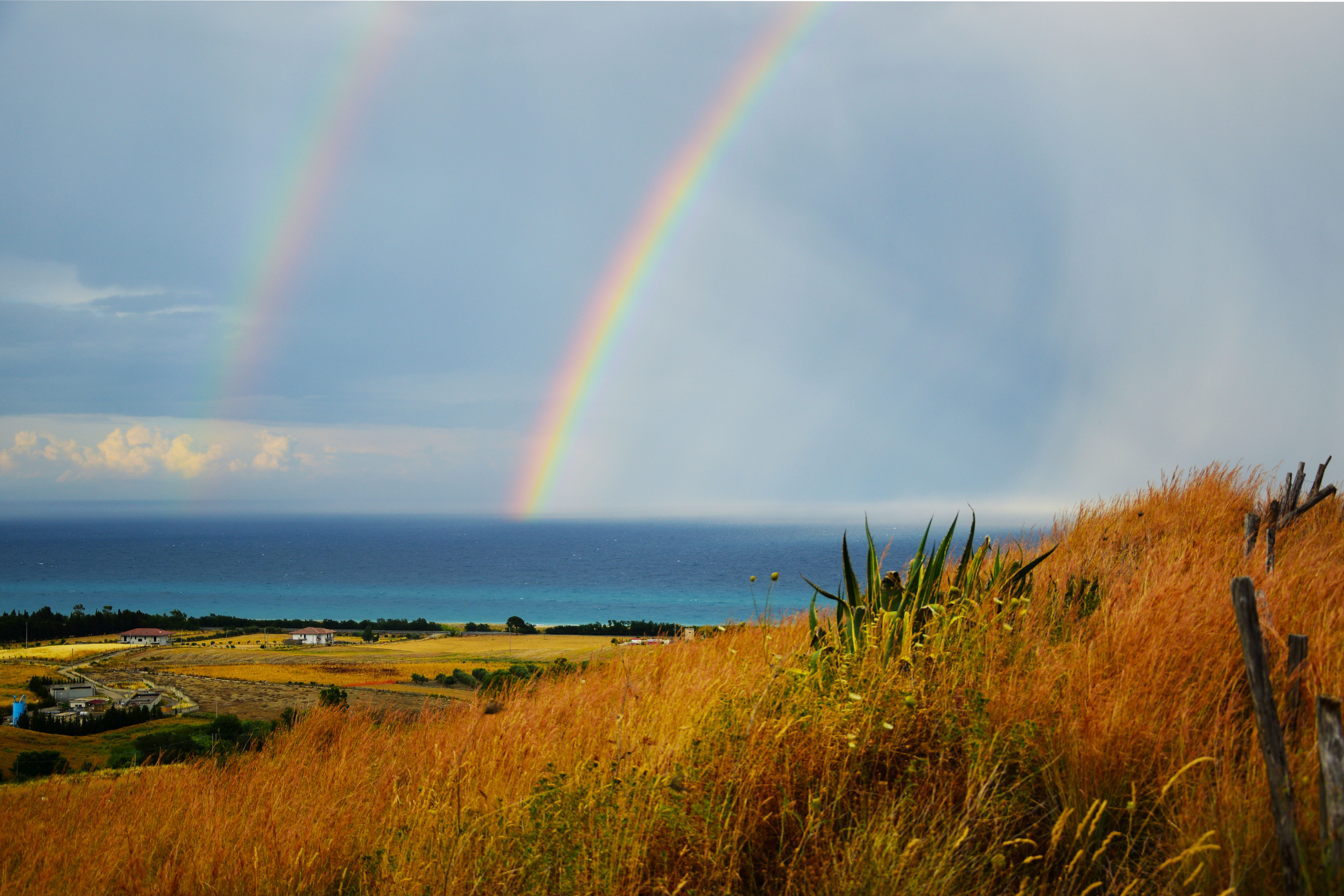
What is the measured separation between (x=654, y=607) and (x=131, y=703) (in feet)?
256

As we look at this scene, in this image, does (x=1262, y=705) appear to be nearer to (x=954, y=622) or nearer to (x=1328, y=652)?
(x=1328, y=652)

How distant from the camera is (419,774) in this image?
4906mm

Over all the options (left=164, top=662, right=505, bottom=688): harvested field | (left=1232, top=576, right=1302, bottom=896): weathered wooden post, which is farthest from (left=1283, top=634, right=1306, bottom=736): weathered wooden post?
(left=164, top=662, right=505, bottom=688): harvested field

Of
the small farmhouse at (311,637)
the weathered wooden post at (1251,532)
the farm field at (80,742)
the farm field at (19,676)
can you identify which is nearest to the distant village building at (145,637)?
the small farmhouse at (311,637)

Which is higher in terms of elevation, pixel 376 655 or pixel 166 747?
pixel 166 747

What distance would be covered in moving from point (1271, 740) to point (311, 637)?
41.9 metres

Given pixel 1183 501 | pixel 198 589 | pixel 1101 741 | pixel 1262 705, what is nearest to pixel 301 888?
pixel 1101 741

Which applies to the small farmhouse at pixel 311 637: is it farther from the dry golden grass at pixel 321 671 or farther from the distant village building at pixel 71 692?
the distant village building at pixel 71 692

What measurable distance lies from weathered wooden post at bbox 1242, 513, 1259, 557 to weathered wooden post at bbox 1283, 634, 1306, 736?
290 centimetres

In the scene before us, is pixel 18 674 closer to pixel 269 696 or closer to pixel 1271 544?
pixel 269 696

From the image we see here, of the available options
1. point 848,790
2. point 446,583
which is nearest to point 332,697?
point 848,790

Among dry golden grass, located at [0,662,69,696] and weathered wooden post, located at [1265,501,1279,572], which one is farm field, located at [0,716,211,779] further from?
weathered wooden post, located at [1265,501,1279,572]

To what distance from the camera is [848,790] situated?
138 inches

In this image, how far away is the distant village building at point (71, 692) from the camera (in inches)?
632
